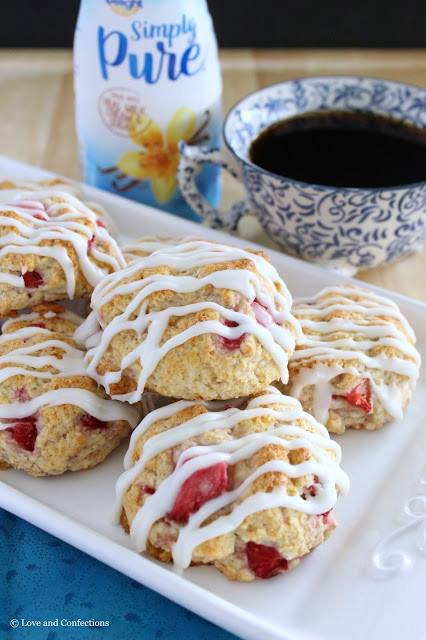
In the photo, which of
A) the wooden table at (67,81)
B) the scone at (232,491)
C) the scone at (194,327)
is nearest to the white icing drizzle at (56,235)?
the scone at (194,327)

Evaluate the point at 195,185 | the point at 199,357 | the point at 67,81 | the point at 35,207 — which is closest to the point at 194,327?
the point at 199,357

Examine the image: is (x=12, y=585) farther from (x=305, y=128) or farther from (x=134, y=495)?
(x=305, y=128)

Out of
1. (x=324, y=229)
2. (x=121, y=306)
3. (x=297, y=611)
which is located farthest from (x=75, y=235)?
(x=297, y=611)

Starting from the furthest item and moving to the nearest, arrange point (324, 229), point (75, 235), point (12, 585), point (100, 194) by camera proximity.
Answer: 1. point (100, 194)
2. point (324, 229)
3. point (75, 235)
4. point (12, 585)

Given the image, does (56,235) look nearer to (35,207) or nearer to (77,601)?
(35,207)

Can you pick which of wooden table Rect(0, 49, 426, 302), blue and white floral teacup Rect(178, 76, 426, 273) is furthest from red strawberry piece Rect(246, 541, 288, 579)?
wooden table Rect(0, 49, 426, 302)

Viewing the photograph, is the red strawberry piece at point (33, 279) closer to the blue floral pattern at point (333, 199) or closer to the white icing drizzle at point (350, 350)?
Result: the white icing drizzle at point (350, 350)
